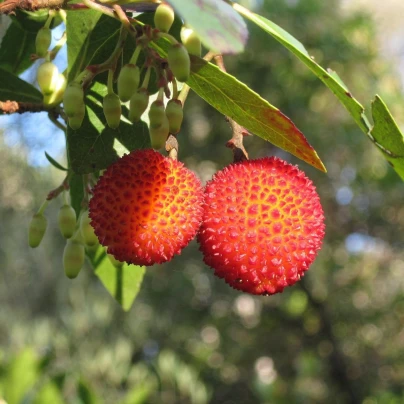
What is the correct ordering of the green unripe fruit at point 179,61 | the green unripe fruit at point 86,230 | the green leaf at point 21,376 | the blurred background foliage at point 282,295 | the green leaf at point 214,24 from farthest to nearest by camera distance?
the blurred background foliage at point 282,295, the green leaf at point 21,376, the green unripe fruit at point 86,230, the green unripe fruit at point 179,61, the green leaf at point 214,24

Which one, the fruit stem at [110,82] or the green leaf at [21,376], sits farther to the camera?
the green leaf at [21,376]

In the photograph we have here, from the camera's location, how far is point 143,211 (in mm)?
661

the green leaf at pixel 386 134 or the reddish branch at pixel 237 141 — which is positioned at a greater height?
the green leaf at pixel 386 134

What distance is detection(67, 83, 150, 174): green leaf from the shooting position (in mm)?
728

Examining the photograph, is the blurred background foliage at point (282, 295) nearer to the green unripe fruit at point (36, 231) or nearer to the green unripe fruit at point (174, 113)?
the green unripe fruit at point (36, 231)

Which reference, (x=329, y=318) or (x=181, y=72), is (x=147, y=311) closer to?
(x=329, y=318)

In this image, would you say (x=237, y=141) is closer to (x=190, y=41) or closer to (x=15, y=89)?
(x=190, y=41)

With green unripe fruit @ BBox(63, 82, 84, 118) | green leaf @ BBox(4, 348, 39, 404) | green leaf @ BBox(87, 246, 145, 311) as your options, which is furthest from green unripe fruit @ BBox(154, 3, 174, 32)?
green leaf @ BBox(4, 348, 39, 404)

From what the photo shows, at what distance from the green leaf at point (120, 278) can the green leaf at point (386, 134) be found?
1.70 ft

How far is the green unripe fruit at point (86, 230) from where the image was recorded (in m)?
0.83

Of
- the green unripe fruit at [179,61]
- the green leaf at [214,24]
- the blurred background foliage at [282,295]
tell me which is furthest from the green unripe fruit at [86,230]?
the blurred background foliage at [282,295]

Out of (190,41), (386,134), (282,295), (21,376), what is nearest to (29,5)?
(190,41)

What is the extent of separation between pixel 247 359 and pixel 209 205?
403 centimetres

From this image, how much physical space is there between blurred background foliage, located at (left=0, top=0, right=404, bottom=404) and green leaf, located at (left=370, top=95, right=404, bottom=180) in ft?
10.4
